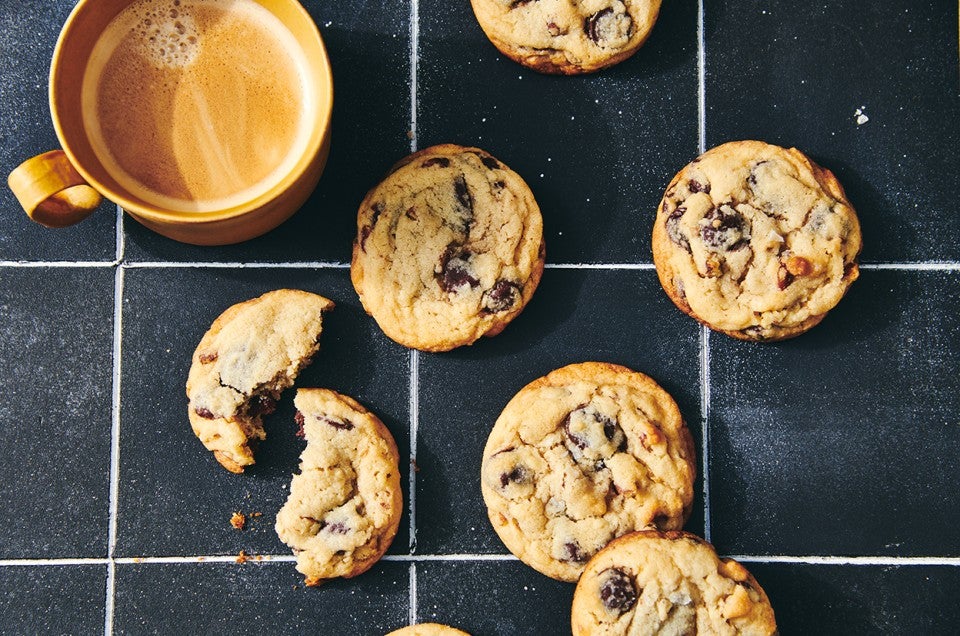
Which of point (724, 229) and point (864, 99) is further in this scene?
point (864, 99)

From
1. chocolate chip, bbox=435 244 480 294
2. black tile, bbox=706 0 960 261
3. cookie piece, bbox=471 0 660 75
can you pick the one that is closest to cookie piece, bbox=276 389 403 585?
chocolate chip, bbox=435 244 480 294

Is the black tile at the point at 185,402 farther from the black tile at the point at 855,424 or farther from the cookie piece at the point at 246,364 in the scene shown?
the black tile at the point at 855,424

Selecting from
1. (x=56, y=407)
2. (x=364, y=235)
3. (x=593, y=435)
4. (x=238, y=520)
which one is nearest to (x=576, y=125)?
(x=364, y=235)

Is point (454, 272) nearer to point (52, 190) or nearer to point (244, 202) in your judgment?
point (244, 202)

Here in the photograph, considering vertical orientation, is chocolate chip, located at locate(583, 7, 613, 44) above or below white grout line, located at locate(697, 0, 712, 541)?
above

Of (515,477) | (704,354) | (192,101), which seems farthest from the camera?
(704,354)

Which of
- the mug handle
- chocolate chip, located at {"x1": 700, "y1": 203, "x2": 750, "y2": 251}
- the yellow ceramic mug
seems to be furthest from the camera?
chocolate chip, located at {"x1": 700, "y1": 203, "x2": 750, "y2": 251}

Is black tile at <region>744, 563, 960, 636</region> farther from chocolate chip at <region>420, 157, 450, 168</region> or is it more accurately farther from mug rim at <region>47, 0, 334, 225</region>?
mug rim at <region>47, 0, 334, 225</region>
